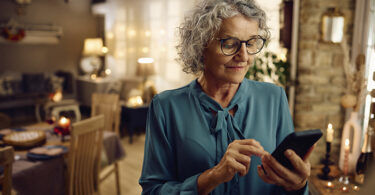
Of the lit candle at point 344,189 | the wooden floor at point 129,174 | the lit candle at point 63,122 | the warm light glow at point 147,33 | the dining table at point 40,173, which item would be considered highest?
the warm light glow at point 147,33

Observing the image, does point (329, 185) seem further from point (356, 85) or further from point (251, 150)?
point (251, 150)

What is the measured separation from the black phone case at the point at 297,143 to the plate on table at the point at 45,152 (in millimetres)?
1808

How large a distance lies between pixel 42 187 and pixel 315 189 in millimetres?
1765

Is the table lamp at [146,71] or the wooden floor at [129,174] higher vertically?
the table lamp at [146,71]

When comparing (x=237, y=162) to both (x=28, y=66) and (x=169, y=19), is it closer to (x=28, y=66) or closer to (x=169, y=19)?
(x=169, y=19)

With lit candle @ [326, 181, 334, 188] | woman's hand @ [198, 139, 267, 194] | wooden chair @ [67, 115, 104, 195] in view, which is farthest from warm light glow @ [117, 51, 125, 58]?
woman's hand @ [198, 139, 267, 194]

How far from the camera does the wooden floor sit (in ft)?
10.3

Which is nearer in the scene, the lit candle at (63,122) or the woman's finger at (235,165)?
the woman's finger at (235,165)

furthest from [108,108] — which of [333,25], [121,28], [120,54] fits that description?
[121,28]

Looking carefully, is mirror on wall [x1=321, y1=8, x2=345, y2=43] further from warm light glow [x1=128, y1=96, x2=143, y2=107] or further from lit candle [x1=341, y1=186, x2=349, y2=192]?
warm light glow [x1=128, y1=96, x2=143, y2=107]

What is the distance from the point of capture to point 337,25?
1.86 meters

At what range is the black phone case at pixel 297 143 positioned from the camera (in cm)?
69

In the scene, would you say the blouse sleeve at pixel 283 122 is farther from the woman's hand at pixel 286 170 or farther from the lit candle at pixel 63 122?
the lit candle at pixel 63 122

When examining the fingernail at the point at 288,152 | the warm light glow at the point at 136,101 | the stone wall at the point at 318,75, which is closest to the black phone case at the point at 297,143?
the fingernail at the point at 288,152
